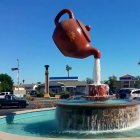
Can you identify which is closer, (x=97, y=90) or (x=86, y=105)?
(x=86, y=105)

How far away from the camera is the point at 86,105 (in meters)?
13.5

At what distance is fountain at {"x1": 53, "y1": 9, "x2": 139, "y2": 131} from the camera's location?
1344cm

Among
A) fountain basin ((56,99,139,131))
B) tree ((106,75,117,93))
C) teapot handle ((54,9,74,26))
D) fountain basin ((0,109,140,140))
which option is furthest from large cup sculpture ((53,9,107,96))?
tree ((106,75,117,93))

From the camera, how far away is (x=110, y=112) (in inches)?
530

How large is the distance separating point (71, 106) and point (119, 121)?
1.87 meters

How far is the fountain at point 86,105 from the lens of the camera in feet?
44.1

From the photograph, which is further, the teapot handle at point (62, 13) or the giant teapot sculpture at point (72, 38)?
the teapot handle at point (62, 13)

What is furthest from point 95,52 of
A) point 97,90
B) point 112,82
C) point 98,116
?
point 112,82

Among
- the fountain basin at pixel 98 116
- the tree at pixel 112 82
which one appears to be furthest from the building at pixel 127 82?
the fountain basin at pixel 98 116

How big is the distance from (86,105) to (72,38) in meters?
3.27

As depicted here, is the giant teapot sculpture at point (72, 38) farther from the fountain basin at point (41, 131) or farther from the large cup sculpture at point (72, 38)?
the fountain basin at point (41, 131)

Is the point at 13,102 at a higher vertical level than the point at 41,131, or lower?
higher

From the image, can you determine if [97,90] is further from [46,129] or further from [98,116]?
[46,129]

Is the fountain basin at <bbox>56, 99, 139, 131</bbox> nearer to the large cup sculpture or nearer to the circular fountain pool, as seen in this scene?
the circular fountain pool
